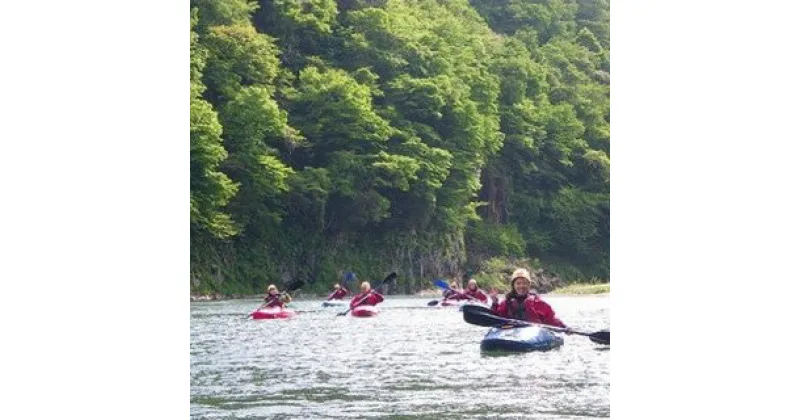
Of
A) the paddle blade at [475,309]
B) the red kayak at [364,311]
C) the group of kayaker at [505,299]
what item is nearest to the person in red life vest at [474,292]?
the group of kayaker at [505,299]

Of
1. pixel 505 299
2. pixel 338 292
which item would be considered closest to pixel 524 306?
pixel 505 299

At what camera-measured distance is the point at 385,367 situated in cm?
816

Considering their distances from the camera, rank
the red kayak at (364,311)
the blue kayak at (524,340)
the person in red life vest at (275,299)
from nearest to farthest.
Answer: the blue kayak at (524,340) → the red kayak at (364,311) → the person in red life vest at (275,299)

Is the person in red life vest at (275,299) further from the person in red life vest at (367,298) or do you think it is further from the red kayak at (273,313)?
the person in red life vest at (367,298)

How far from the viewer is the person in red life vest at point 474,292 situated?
831 cm

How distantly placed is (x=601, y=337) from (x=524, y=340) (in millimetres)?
457

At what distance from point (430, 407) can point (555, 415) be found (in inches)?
28.3

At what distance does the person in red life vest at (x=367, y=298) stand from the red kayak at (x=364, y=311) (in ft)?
0.08
